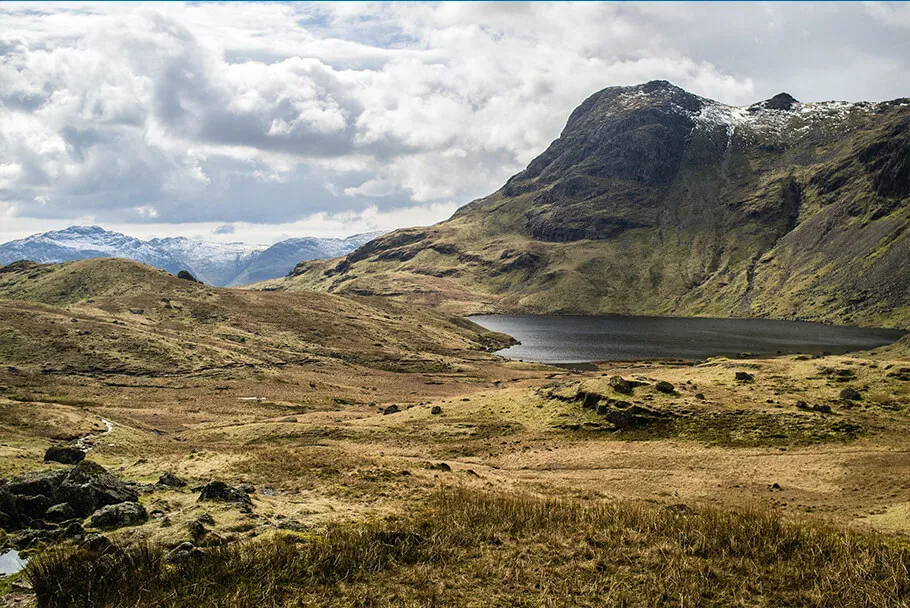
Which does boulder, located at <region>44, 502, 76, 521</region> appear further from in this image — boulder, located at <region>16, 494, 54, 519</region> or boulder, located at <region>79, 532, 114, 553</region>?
boulder, located at <region>79, 532, 114, 553</region>

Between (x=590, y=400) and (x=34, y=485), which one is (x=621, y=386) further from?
(x=34, y=485)

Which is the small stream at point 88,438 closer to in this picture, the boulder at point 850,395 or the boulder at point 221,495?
the boulder at point 221,495

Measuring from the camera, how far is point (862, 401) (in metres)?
52.6

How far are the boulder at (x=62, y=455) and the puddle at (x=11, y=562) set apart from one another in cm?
2041

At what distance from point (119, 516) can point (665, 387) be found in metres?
51.8

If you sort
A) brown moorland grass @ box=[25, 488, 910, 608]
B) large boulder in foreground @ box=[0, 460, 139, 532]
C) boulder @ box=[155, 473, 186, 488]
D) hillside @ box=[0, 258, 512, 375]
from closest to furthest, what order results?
brown moorland grass @ box=[25, 488, 910, 608] → large boulder in foreground @ box=[0, 460, 139, 532] → boulder @ box=[155, 473, 186, 488] → hillside @ box=[0, 258, 512, 375]

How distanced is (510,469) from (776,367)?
41.0 metres

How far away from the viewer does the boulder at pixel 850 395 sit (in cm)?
5288

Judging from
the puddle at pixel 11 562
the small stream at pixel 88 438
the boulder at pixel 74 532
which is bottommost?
the small stream at pixel 88 438

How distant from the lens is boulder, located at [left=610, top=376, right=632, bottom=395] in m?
58.1

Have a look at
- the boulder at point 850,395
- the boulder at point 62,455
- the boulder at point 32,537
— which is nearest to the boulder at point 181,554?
the boulder at point 32,537

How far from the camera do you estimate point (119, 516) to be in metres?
20.2

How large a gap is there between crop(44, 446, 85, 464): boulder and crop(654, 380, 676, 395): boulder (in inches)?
2057

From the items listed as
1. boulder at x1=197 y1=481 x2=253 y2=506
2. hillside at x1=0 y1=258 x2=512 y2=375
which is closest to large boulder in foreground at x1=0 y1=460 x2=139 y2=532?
boulder at x1=197 y1=481 x2=253 y2=506
